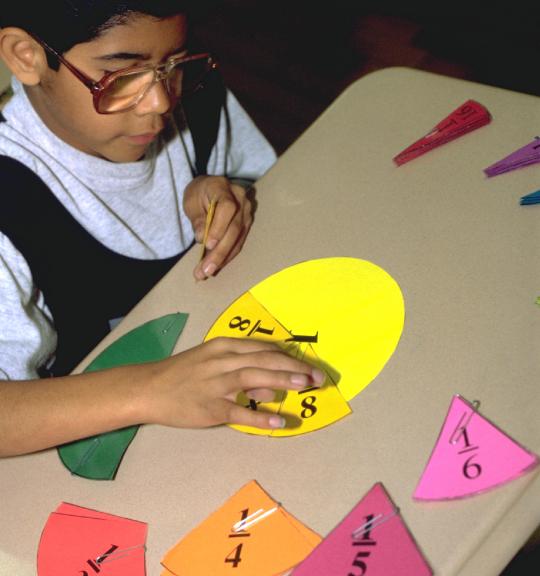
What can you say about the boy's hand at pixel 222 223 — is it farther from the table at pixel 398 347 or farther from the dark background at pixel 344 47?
the dark background at pixel 344 47

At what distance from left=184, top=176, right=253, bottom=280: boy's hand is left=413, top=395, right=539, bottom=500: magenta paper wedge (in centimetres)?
32

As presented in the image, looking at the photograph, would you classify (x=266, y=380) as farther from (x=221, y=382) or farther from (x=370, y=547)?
(x=370, y=547)

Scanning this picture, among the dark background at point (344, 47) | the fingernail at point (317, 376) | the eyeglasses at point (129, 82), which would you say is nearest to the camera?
the fingernail at point (317, 376)

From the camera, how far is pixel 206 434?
0.72 metres

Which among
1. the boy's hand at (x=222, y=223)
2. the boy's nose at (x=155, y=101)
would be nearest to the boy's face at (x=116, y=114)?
the boy's nose at (x=155, y=101)

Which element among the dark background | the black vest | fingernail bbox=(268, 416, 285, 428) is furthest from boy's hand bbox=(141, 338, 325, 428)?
the dark background

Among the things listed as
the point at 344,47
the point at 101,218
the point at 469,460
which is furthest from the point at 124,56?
the point at 344,47

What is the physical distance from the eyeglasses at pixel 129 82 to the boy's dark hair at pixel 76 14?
0.06 ft

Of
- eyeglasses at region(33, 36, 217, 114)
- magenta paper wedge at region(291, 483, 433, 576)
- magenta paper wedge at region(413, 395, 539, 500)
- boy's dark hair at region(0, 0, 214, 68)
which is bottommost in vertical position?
magenta paper wedge at region(291, 483, 433, 576)

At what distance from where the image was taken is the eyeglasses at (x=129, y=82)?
806mm

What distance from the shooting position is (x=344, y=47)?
2.22 meters

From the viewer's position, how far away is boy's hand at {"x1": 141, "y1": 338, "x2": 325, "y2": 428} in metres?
0.69

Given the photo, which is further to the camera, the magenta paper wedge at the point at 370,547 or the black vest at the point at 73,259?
the black vest at the point at 73,259

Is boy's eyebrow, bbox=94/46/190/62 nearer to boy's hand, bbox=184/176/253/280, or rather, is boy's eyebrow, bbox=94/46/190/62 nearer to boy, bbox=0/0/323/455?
boy, bbox=0/0/323/455
